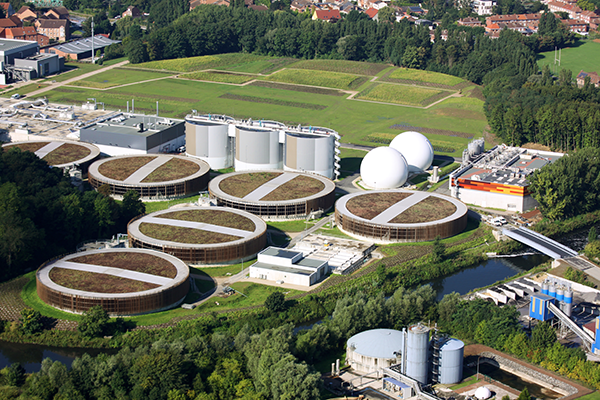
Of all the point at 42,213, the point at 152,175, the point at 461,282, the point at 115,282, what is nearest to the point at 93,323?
the point at 115,282

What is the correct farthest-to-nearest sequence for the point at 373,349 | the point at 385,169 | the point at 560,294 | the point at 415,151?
the point at 415,151 < the point at 385,169 < the point at 560,294 < the point at 373,349

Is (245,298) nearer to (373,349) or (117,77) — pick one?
(373,349)

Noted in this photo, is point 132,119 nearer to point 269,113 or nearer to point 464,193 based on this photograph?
point 269,113

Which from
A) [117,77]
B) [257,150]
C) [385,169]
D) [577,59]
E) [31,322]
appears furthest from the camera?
[577,59]

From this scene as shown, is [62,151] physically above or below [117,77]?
below

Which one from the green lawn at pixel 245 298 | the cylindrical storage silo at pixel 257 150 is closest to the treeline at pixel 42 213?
Result: the green lawn at pixel 245 298

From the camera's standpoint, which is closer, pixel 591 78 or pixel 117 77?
pixel 591 78
